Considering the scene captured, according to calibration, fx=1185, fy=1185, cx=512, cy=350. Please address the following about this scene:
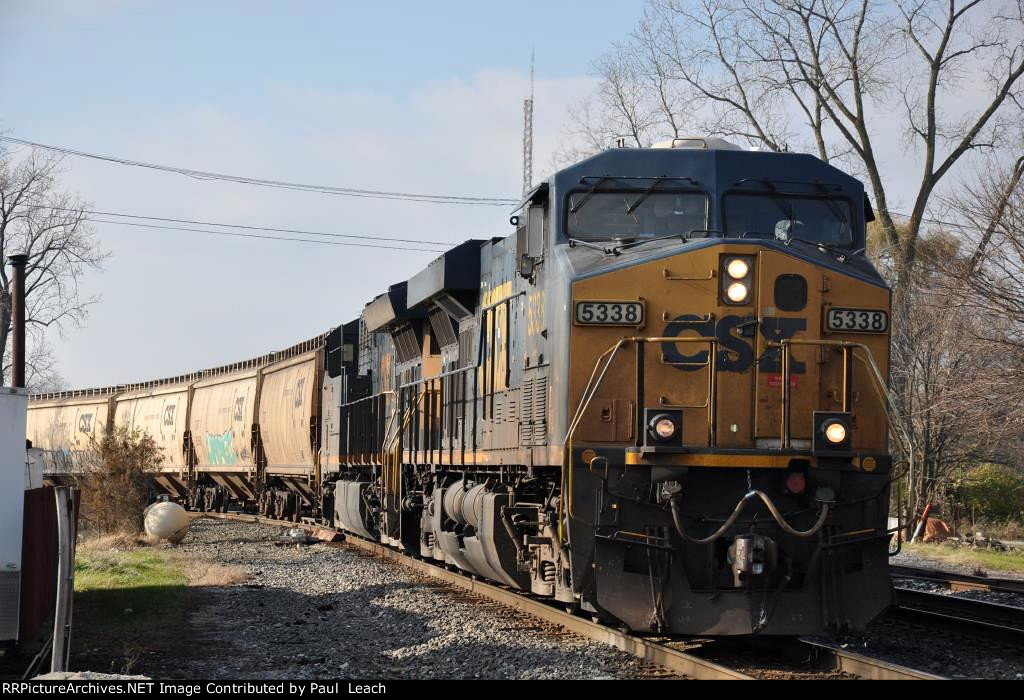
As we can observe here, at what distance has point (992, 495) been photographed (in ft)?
86.3

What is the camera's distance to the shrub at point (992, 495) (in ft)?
86.0

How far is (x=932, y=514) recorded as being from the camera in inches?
998

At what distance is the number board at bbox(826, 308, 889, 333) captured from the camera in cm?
888

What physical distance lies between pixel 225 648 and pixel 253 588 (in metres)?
4.80

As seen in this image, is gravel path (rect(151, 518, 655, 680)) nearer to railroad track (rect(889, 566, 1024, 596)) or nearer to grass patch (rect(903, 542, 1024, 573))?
railroad track (rect(889, 566, 1024, 596))

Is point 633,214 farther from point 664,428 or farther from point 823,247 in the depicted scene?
point 664,428

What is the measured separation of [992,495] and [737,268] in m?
20.0

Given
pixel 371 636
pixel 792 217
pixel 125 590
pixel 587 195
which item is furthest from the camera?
pixel 125 590

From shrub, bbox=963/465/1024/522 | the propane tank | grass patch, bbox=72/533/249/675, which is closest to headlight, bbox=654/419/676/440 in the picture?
grass patch, bbox=72/533/249/675

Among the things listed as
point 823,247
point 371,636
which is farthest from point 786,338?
point 371,636

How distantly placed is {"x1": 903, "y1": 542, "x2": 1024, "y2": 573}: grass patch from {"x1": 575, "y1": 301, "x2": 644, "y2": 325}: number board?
10872mm

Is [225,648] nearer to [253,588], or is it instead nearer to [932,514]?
[253,588]

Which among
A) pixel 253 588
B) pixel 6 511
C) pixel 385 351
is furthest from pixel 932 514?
pixel 6 511

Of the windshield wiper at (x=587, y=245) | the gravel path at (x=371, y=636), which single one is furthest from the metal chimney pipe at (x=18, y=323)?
the windshield wiper at (x=587, y=245)
